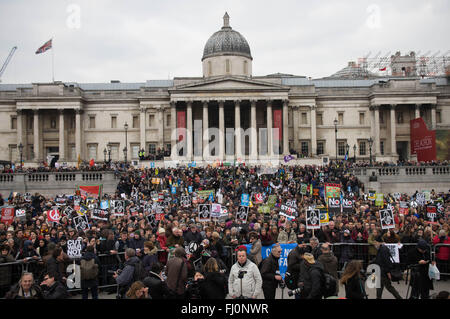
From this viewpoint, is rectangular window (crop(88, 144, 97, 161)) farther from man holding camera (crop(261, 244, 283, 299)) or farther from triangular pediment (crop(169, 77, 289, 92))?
man holding camera (crop(261, 244, 283, 299))

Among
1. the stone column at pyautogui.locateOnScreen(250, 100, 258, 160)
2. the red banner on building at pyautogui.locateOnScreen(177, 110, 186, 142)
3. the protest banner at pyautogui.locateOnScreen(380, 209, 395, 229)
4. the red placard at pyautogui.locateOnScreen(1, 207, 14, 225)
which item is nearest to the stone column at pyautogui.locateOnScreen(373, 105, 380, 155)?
the stone column at pyautogui.locateOnScreen(250, 100, 258, 160)

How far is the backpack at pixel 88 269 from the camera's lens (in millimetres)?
11836

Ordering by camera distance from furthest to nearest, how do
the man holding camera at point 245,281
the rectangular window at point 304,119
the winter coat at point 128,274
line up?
the rectangular window at point 304,119 → the winter coat at point 128,274 → the man holding camera at point 245,281

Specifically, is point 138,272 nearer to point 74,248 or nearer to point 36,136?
point 74,248

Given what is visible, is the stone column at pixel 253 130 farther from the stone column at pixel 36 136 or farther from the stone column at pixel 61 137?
the stone column at pixel 36 136

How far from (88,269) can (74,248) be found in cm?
222

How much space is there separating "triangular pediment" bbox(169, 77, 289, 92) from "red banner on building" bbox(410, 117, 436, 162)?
50.4ft

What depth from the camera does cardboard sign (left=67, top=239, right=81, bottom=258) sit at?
1380 centimetres

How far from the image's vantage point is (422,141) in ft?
174

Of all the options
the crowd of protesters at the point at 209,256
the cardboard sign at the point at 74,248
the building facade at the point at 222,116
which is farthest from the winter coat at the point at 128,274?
the building facade at the point at 222,116

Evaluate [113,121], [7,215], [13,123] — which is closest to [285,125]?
[113,121]

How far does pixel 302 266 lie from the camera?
984cm

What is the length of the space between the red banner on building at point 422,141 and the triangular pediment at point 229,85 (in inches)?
605
